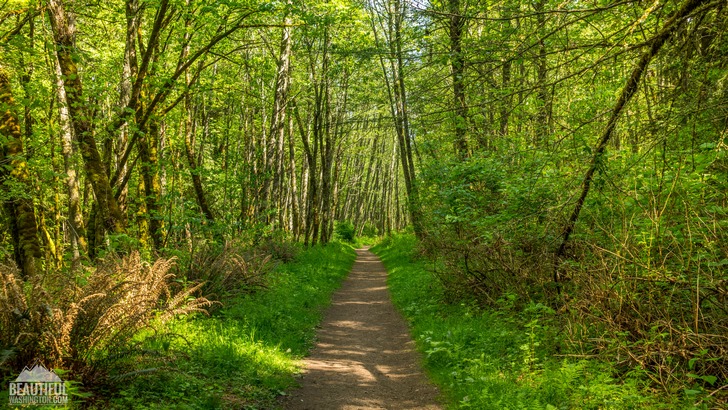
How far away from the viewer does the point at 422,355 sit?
7.18 m

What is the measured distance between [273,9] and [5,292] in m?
6.46

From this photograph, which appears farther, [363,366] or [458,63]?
[363,366]

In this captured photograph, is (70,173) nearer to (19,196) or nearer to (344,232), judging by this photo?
(19,196)

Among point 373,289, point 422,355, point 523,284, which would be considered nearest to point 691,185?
point 523,284

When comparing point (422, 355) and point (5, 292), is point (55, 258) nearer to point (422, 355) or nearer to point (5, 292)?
point (5, 292)

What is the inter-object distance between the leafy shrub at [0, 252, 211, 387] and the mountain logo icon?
98 mm

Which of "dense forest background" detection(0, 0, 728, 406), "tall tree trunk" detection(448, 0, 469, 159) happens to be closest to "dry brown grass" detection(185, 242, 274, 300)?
"dense forest background" detection(0, 0, 728, 406)

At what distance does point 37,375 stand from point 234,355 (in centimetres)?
257

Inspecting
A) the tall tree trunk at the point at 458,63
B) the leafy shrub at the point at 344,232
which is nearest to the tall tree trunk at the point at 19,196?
the tall tree trunk at the point at 458,63

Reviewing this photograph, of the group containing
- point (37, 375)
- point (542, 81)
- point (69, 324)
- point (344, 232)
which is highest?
point (542, 81)

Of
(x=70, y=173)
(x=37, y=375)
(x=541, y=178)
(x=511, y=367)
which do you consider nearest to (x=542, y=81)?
(x=541, y=178)

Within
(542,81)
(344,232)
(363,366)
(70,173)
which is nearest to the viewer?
(542,81)

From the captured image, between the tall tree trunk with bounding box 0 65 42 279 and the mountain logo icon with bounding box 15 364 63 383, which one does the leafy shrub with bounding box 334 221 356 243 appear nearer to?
the tall tree trunk with bounding box 0 65 42 279

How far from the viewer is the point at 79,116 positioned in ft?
20.6
